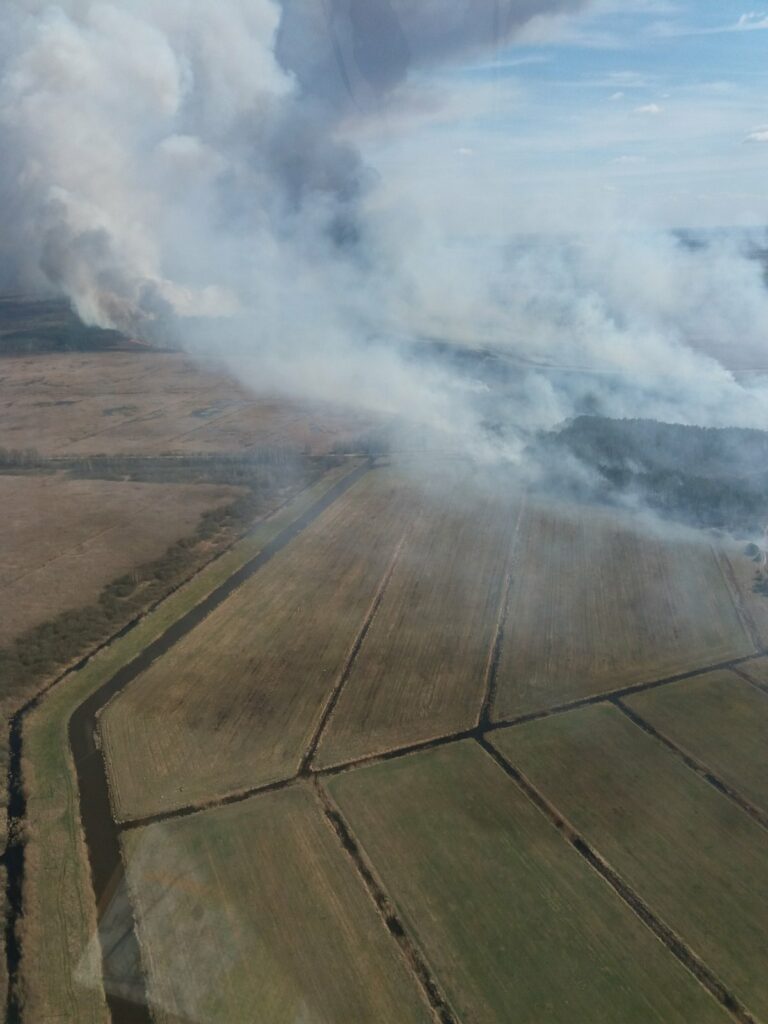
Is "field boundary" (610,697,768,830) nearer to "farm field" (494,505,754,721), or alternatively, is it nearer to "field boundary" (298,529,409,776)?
"farm field" (494,505,754,721)

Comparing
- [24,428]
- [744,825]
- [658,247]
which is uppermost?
[658,247]

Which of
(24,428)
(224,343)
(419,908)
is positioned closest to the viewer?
(419,908)

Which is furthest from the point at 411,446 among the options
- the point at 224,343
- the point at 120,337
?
the point at 120,337

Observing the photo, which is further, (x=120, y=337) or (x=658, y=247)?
(x=120, y=337)

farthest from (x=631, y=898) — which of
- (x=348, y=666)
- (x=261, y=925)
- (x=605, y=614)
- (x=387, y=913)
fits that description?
(x=605, y=614)

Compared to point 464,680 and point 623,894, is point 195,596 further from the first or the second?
point 623,894

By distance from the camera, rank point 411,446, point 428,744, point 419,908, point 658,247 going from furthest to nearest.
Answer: point 658,247
point 411,446
point 428,744
point 419,908

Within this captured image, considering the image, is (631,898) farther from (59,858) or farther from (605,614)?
(59,858)

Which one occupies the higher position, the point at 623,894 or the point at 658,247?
the point at 658,247
